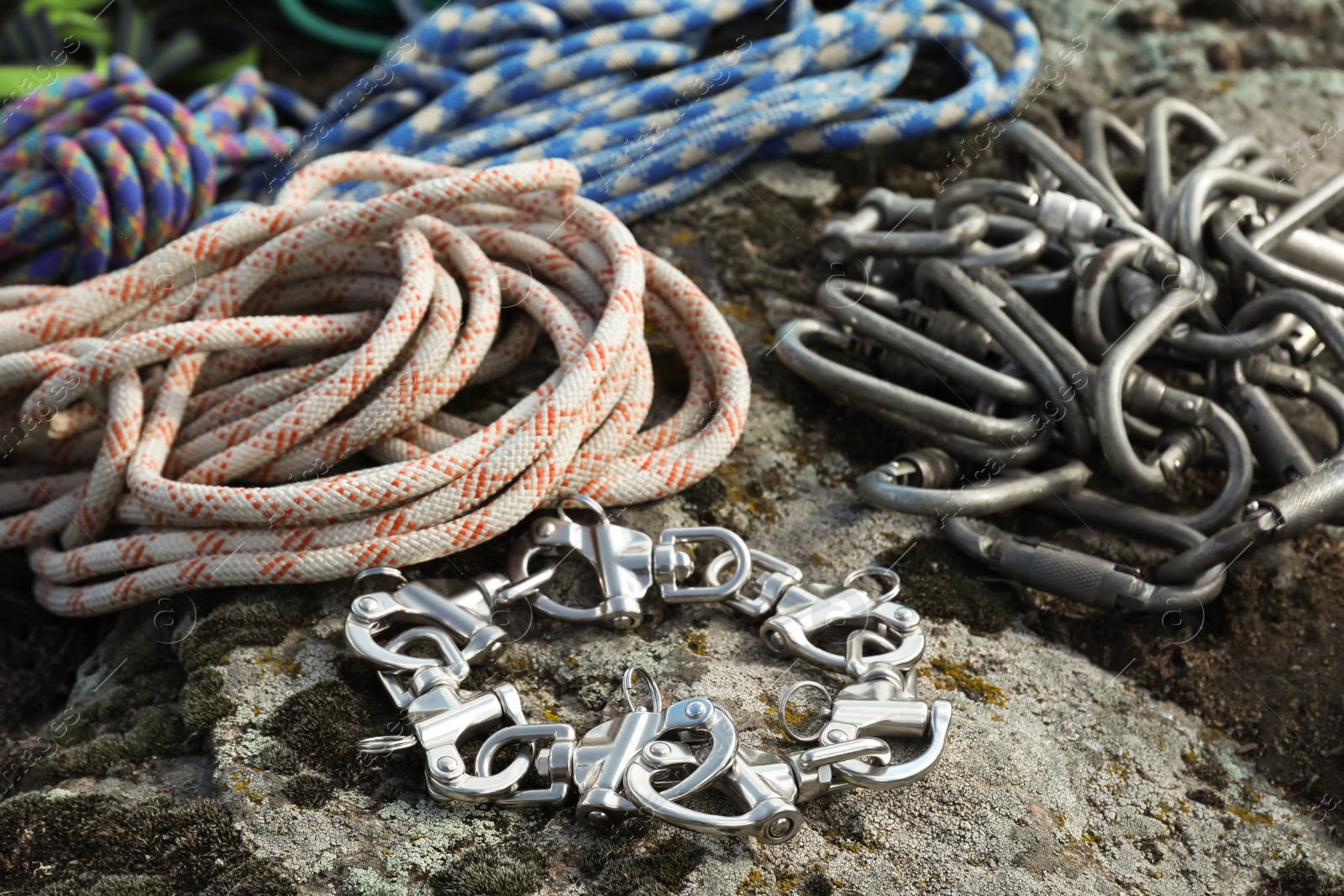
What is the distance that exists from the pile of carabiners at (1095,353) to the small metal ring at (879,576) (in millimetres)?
133

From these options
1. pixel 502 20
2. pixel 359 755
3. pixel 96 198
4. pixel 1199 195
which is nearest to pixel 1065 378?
pixel 1199 195

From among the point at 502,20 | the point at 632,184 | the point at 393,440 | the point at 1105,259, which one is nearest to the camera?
the point at 393,440

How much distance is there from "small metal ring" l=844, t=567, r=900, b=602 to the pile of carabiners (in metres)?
0.13

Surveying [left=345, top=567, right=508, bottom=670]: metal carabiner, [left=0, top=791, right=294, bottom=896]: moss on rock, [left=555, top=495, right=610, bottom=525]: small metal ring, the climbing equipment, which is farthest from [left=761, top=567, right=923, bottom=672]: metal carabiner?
[left=0, top=791, right=294, bottom=896]: moss on rock

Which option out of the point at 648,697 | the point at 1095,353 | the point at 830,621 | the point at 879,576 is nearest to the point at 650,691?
the point at 648,697

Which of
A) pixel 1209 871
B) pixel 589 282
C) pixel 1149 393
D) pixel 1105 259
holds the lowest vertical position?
pixel 1209 871

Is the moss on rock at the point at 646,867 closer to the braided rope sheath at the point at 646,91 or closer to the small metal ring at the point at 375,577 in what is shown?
the small metal ring at the point at 375,577

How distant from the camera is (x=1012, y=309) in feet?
8.04

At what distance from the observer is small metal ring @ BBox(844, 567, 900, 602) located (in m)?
2.07

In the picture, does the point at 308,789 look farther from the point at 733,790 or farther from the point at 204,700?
the point at 733,790

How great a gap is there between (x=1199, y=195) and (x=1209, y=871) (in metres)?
1.51

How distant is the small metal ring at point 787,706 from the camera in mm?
1790

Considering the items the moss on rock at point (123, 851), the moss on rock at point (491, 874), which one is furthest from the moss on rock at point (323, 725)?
the moss on rock at point (491, 874)

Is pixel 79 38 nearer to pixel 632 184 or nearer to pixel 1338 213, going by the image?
pixel 632 184
